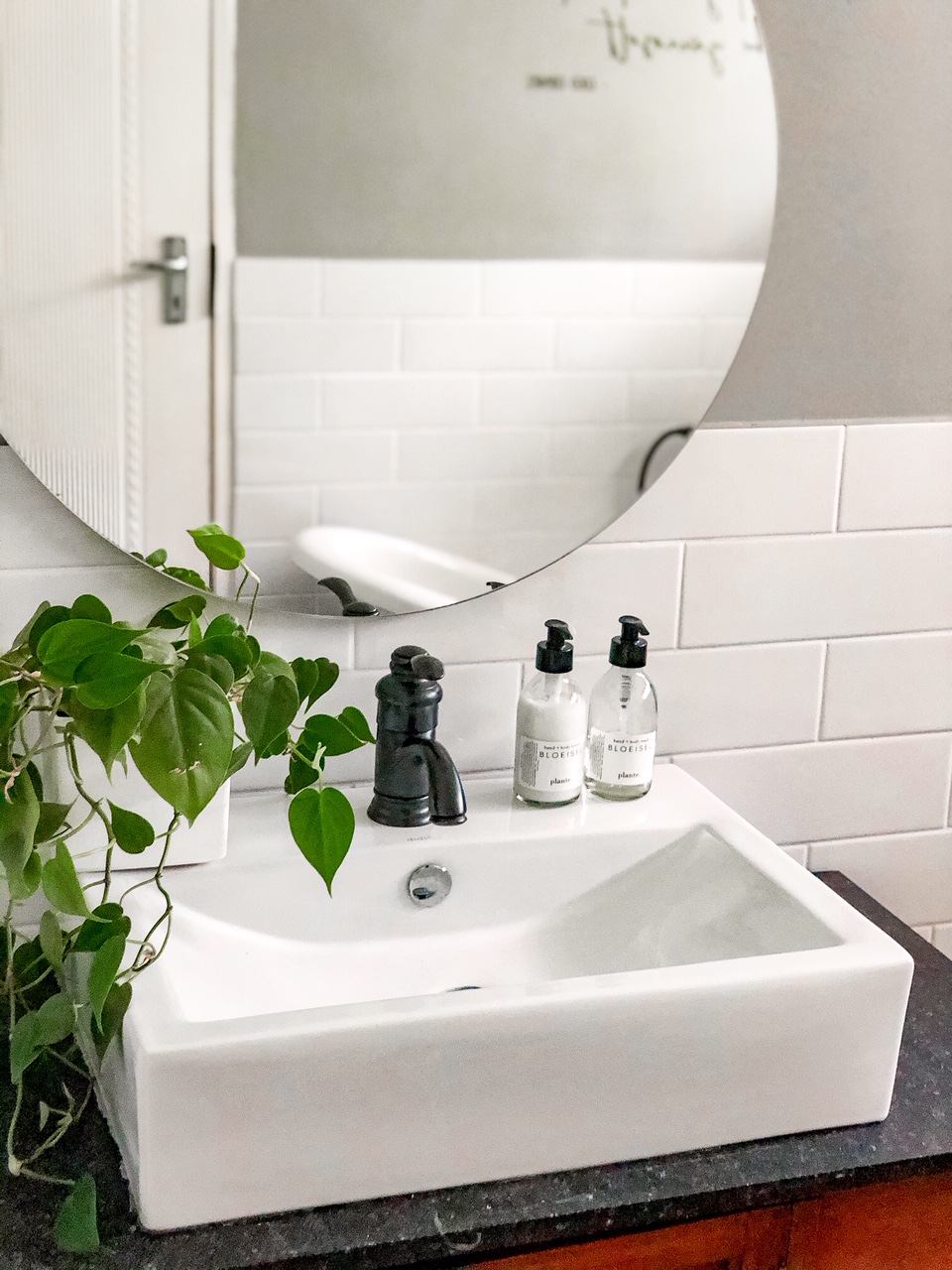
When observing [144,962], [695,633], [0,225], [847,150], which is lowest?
[144,962]

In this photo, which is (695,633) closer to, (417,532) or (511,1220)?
(417,532)

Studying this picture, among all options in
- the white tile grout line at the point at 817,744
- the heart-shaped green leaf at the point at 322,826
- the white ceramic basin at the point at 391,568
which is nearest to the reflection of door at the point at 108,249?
the white ceramic basin at the point at 391,568

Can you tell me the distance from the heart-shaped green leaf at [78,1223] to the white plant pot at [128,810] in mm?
245

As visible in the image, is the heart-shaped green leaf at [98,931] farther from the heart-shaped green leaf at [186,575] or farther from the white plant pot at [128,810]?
the heart-shaped green leaf at [186,575]

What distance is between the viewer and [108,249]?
3.34 feet

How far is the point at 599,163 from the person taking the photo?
3.72 ft

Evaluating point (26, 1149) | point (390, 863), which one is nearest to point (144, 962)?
point (26, 1149)

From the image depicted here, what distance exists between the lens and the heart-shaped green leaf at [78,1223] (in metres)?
0.78

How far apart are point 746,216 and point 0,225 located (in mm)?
639

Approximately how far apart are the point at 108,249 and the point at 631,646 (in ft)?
1.78

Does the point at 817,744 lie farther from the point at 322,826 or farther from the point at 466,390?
the point at 322,826

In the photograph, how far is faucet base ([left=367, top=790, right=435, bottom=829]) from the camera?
1133 mm

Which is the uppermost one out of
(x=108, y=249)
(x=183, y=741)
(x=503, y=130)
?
(x=503, y=130)

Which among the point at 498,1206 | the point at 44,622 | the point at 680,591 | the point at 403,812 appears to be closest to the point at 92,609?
the point at 44,622
